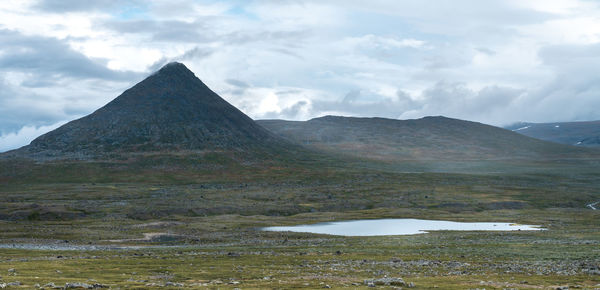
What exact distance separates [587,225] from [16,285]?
4280 inches

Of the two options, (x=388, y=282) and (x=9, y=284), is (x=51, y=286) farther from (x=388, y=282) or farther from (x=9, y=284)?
(x=388, y=282)

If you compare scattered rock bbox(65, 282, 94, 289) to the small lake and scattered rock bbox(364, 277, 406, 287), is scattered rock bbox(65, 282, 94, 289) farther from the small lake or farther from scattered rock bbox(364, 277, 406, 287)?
the small lake

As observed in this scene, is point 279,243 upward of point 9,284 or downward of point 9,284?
downward

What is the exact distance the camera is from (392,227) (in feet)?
406

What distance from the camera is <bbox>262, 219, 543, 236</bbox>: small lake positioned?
11294 centimetres

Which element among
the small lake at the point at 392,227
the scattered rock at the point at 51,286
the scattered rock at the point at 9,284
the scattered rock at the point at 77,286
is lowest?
the small lake at the point at 392,227

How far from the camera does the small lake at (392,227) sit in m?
113

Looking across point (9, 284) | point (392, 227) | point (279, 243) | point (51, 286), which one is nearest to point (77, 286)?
point (51, 286)

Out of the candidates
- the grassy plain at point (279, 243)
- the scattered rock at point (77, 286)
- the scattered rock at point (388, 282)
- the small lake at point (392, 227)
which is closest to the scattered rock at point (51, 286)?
the scattered rock at point (77, 286)

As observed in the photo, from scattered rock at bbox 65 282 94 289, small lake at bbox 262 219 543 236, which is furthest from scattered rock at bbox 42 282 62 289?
small lake at bbox 262 219 543 236

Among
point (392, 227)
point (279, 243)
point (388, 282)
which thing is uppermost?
point (388, 282)

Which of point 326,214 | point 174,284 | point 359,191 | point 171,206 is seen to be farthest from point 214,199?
point 174,284

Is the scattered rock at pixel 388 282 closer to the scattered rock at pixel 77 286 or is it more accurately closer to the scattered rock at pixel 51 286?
the scattered rock at pixel 77 286

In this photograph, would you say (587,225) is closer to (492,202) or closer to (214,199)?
(492,202)
